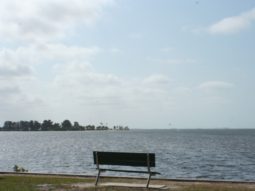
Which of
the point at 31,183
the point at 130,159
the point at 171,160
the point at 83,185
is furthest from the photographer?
the point at 171,160

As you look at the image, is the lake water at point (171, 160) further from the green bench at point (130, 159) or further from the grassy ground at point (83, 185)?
the green bench at point (130, 159)

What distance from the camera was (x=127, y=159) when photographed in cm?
1554

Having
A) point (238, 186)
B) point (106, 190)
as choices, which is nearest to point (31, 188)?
point (106, 190)

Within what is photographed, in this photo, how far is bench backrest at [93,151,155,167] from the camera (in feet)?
49.9

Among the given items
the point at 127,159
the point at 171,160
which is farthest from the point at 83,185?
the point at 171,160

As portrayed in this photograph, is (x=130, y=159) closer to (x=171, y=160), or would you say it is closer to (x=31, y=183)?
(x=31, y=183)

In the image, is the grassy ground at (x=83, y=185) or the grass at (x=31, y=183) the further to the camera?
the grass at (x=31, y=183)

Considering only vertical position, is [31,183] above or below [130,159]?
below

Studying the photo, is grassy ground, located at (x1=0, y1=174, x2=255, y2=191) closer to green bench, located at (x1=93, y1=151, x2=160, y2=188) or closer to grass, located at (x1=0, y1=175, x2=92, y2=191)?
grass, located at (x1=0, y1=175, x2=92, y2=191)

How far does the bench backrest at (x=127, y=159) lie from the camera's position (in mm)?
15219

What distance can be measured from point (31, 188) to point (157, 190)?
3803 mm

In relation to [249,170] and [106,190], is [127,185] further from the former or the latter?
[249,170]

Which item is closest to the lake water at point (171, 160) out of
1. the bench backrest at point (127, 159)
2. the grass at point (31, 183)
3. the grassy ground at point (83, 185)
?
the grass at point (31, 183)

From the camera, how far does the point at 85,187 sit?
50.8 ft
